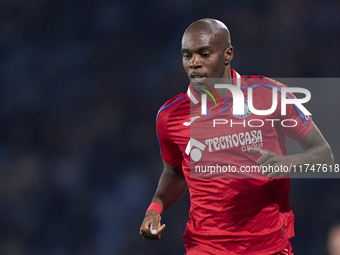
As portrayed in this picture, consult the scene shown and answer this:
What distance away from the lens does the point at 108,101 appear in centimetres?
523

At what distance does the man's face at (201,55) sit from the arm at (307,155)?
0.62 m

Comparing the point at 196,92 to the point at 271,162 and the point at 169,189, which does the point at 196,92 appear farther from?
the point at 271,162

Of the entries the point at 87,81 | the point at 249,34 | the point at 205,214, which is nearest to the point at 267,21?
the point at 249,34

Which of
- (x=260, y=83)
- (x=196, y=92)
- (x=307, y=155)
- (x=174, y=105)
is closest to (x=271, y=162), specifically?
(x=307, y=155)

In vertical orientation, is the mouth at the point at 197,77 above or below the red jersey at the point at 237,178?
above

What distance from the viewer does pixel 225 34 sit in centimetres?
277

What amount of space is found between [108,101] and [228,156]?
2763mm

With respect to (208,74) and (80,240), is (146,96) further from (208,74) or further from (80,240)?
(208,74)

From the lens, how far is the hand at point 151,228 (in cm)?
248

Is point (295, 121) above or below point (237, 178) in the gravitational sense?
above

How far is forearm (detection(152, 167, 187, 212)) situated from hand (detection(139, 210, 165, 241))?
0.27 m

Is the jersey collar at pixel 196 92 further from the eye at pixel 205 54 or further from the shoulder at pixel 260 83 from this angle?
the eye at pixel 205 54

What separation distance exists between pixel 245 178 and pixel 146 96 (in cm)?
275

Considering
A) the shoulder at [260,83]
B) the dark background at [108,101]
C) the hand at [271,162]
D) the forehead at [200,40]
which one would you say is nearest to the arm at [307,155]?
the hand at [271,162]
